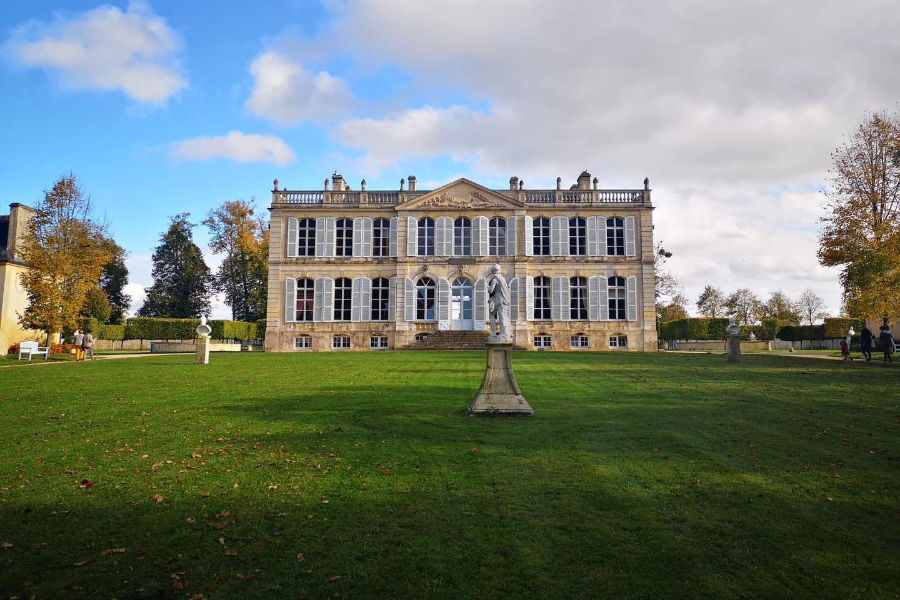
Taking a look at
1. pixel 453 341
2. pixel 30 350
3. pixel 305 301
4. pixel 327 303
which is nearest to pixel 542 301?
pixel 453 341

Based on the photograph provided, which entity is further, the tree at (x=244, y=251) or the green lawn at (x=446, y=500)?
the tree at (x=244, y=251)

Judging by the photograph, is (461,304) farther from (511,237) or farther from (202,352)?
(202,352)

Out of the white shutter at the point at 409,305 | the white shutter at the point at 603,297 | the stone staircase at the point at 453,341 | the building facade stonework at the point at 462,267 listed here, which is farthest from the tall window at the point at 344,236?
the white shutter at the point at 603,297

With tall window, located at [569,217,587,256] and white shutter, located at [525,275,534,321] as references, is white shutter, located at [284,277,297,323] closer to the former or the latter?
white shutter, located at [525,275,534,321]

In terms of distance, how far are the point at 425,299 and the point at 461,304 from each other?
2.28 metres

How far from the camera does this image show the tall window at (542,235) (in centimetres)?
3672

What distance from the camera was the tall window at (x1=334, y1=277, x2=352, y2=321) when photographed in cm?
3678

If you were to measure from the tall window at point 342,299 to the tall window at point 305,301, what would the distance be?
1584 millimetres

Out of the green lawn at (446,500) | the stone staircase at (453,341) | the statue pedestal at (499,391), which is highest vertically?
the stone staircase at (453,341)

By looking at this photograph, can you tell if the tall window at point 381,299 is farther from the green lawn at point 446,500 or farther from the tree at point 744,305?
the tree at point 744,305

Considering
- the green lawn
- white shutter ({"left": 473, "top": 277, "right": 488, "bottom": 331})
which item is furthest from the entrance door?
the green lawn

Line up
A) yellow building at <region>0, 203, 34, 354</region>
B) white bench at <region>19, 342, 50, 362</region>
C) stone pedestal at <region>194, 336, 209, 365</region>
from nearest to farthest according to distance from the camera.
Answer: stone pedestal at <region>194, 336, 209, 365</region>, white bench at <region>19, 342, 50, 362</region>, yellow building at <region>0, 203, 34, 354</region>

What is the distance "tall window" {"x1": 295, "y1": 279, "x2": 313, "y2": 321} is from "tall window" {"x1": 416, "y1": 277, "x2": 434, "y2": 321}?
6842 mm

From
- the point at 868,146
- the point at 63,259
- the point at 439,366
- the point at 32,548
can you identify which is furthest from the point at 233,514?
the point at 868,146
